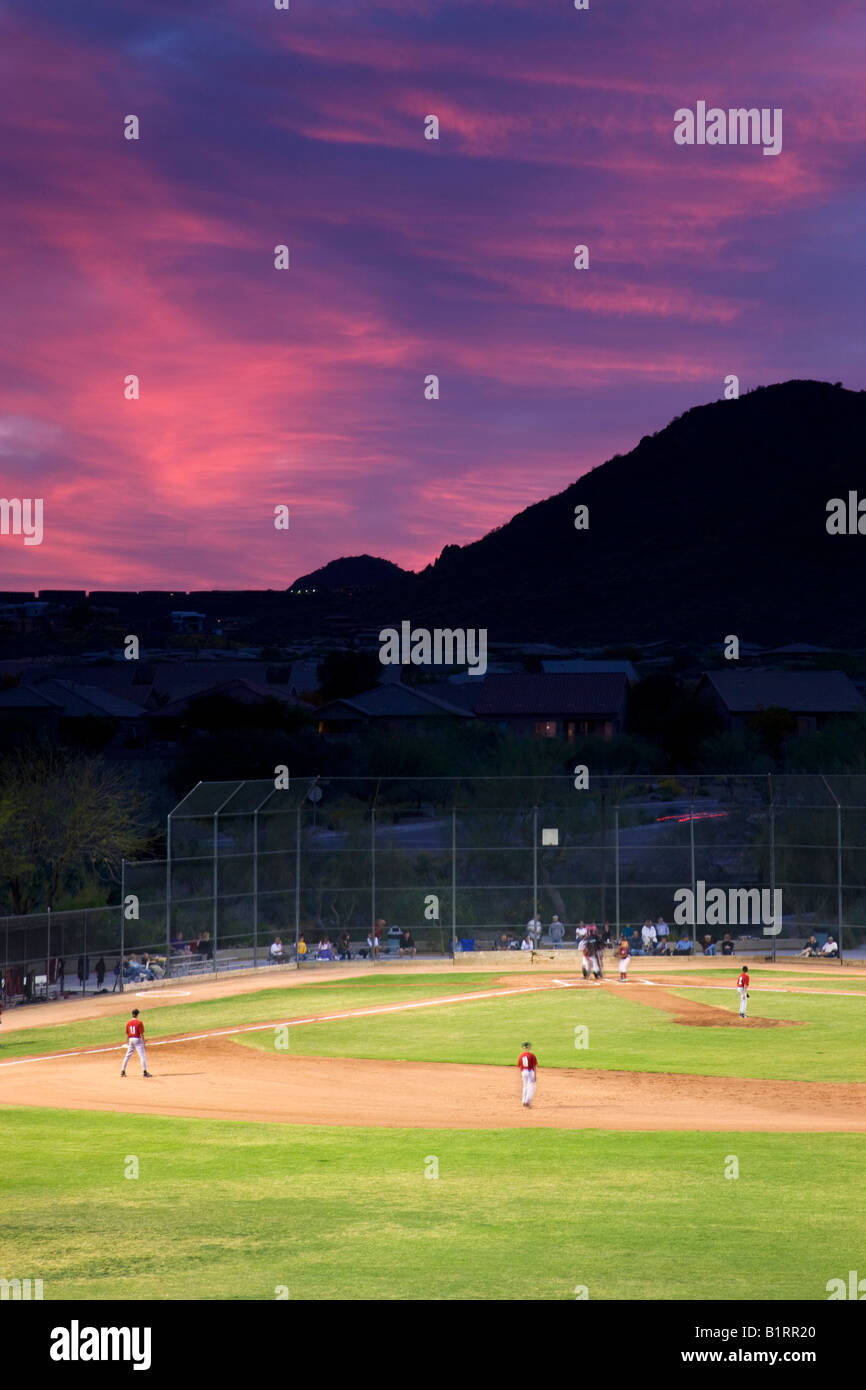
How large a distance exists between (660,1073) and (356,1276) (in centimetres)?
1615

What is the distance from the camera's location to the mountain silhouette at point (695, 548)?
157750 mm

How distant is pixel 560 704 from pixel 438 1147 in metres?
79.8

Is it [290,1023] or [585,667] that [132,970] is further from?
[585,667]

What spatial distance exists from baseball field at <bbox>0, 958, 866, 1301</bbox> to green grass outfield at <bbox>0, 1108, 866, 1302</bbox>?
51mm

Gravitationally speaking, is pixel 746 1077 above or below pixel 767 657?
below

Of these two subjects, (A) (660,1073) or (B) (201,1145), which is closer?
(B) (201,1145)

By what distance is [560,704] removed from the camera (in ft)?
330

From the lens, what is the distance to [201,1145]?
70.5ft
